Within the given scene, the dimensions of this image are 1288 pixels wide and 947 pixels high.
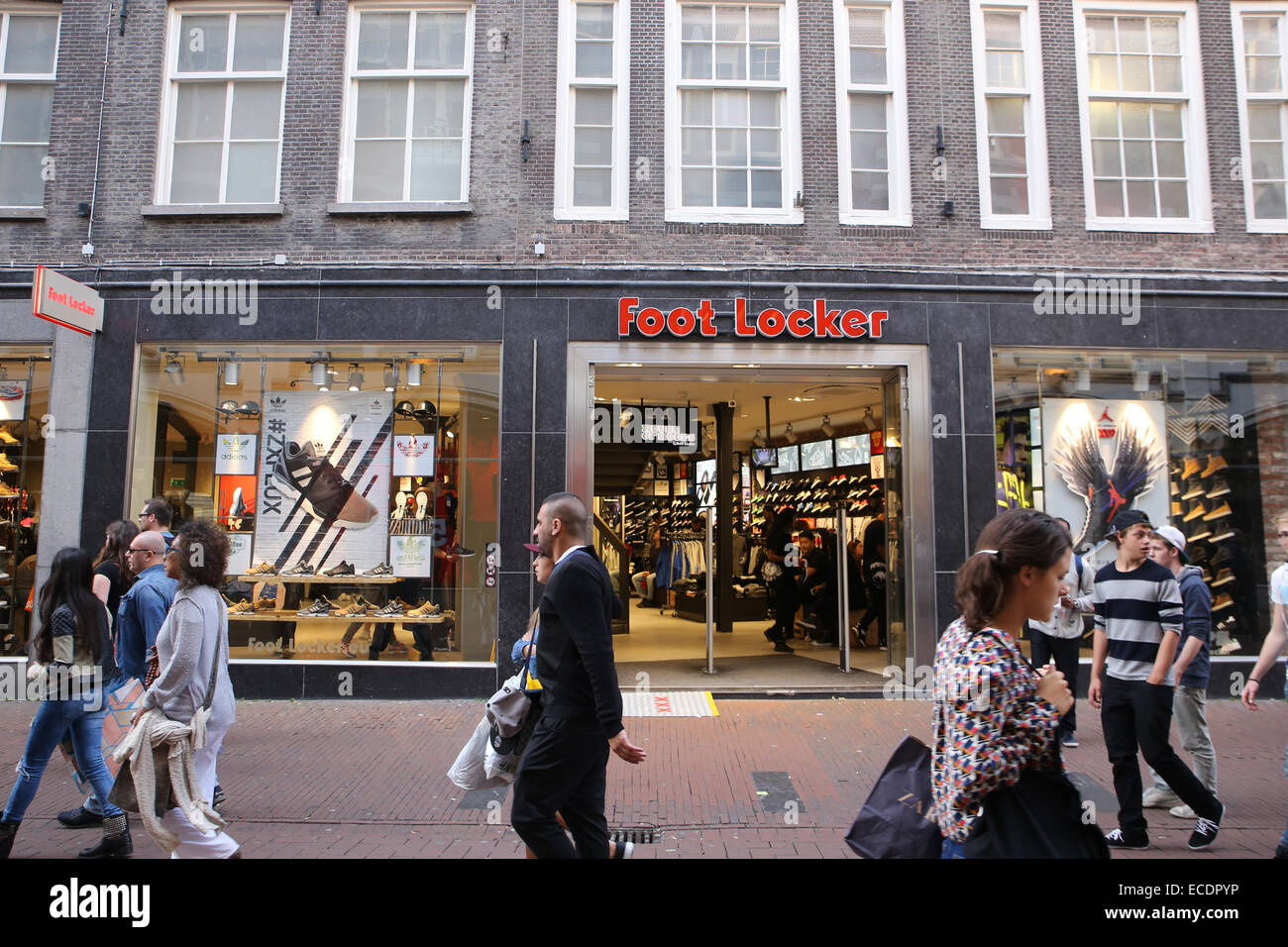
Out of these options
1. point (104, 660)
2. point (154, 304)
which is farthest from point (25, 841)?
point (154, 304)

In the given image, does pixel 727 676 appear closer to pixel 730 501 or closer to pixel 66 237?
pixel 730 501

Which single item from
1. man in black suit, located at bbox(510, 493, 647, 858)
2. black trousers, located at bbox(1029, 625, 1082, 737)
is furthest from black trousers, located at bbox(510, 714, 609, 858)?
black trousers, located at bbox(1029, 625, 1082, 737)

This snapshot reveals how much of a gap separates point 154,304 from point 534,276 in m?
4.54

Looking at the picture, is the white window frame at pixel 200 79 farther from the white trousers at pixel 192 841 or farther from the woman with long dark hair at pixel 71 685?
the white trousers at pixel 192 841

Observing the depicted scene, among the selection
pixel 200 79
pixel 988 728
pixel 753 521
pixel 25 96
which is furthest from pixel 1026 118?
pixel 25 96

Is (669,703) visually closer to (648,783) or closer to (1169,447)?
(648,783)

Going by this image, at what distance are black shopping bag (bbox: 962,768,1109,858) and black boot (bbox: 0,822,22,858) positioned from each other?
5.00 metres

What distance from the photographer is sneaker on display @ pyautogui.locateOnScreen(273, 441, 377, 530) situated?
9.75 meters

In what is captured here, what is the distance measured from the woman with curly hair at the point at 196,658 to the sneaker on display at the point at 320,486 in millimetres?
5367

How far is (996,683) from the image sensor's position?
2.40m

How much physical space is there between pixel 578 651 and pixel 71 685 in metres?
3.18

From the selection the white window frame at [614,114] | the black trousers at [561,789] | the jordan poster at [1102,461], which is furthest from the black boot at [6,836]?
the jordan poster at [1102,461]

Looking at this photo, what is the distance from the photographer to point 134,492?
958 centimetres

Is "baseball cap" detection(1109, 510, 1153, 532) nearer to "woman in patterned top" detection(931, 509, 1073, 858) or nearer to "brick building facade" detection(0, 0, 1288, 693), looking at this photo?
"woman in patterned top" detection(931, 509, 1073, 858)
